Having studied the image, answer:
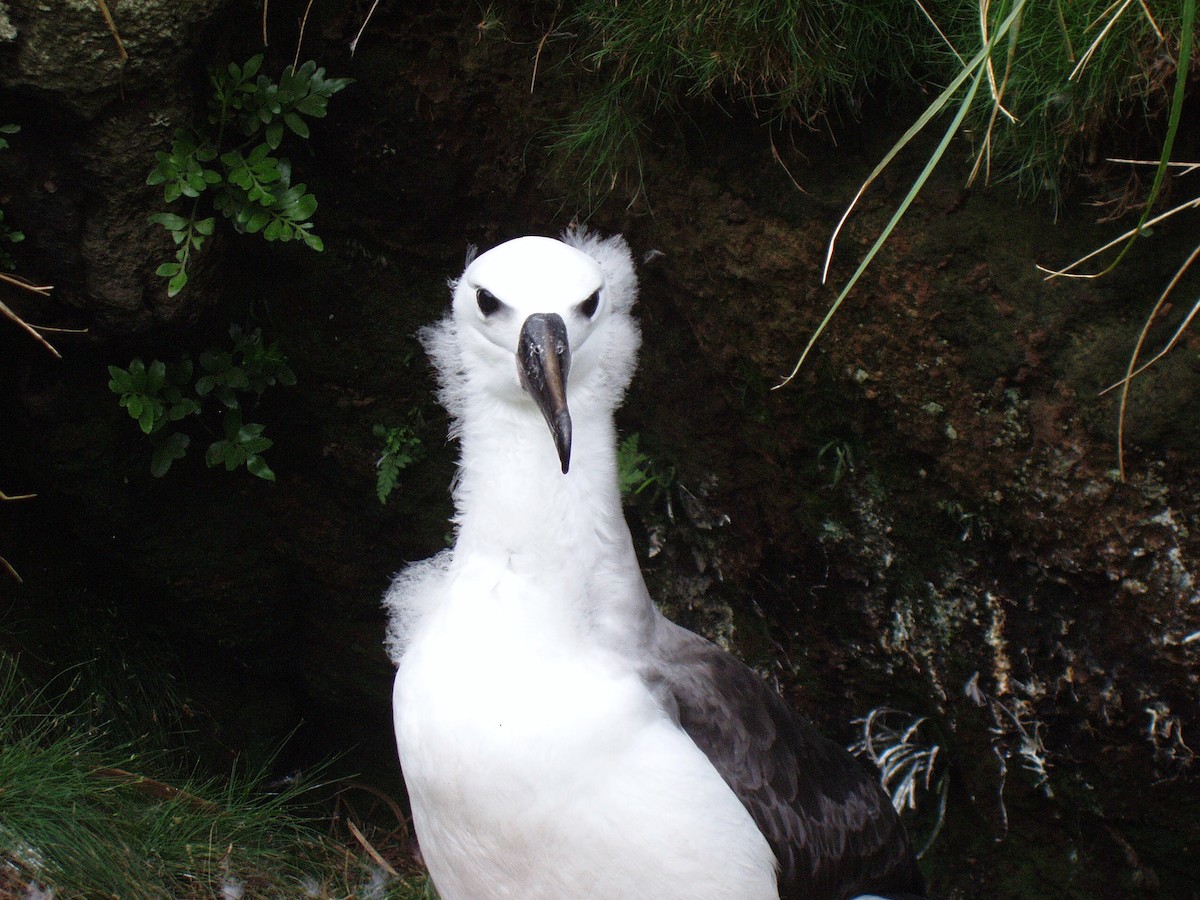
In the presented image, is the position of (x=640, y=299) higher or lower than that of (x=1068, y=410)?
lower

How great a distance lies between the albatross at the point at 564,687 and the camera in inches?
79.0

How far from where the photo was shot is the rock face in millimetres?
2686

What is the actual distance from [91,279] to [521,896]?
78.8 inches

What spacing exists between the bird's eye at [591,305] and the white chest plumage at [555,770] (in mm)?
549

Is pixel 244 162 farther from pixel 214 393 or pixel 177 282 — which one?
pixel 214 393

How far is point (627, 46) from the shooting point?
281 cm

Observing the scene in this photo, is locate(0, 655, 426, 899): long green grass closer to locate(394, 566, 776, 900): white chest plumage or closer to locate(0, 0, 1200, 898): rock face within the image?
locate(0, 0, 1200, 898): rock face

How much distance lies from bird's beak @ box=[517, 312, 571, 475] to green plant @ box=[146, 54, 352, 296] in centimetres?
116

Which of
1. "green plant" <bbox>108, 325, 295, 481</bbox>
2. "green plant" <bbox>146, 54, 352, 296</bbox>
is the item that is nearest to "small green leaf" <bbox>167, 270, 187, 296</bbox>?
"green plant" <bbox>146, 54, 352, 296</bbox>

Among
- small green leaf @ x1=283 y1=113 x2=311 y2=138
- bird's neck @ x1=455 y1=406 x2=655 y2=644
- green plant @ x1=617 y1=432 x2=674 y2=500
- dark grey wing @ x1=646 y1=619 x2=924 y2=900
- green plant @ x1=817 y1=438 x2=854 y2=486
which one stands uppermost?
small green leaf @ x1=283 y1=113 x2=311 y2=138

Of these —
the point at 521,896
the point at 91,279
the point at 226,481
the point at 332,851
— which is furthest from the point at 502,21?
the point at 332,851

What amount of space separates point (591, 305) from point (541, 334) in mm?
235

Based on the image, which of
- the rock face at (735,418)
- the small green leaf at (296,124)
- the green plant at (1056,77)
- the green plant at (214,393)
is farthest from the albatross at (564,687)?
the green plant at (214,393)

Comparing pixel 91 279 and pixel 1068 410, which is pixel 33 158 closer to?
pixel 91 279
